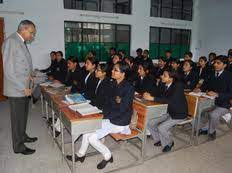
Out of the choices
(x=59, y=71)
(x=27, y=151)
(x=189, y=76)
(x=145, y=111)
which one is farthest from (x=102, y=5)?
(x=27, y=151)

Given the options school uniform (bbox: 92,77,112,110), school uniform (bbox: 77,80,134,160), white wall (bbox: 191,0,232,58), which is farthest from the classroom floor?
white wall (bbox: 191,0,232,58)

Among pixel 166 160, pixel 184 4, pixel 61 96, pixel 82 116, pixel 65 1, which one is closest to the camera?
pixel 82 116

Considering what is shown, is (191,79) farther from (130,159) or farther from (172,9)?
(172,9)

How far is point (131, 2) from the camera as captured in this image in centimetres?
787

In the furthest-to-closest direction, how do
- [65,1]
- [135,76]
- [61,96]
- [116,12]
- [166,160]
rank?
[116,12] → [65,1] → [135,76] → [61,96] → [166,160]

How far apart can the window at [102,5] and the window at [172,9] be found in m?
1.31

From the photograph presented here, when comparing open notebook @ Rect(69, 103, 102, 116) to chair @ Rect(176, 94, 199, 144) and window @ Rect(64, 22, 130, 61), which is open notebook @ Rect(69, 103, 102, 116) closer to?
chair @ Rect(176, 94, 199, 144)

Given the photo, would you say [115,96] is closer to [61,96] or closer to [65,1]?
[61,96]

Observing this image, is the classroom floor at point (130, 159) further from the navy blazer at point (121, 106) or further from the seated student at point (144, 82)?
the seated student at point (144, 82)

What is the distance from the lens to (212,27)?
9.29 meters

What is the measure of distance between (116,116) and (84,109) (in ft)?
1.30

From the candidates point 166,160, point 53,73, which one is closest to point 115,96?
point 166,160

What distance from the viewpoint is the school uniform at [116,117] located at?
2.55 m

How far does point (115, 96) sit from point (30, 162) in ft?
4.70
